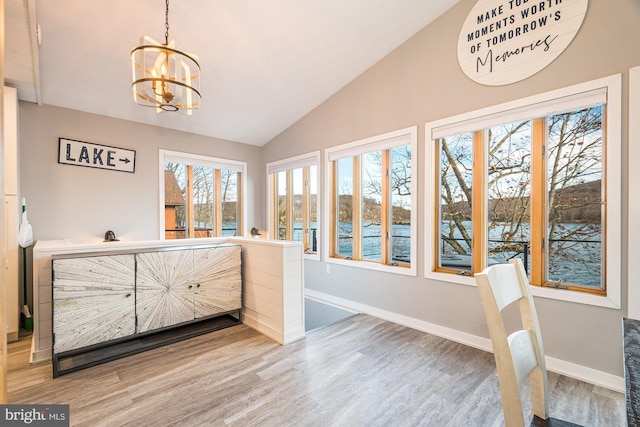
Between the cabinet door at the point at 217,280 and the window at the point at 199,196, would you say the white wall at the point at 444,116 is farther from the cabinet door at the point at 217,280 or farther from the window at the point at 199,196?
the cabinet door at the point at 217,280

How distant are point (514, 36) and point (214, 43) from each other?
280 centimetres

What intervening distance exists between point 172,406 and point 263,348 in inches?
35.7

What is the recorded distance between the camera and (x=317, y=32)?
9.93 feet

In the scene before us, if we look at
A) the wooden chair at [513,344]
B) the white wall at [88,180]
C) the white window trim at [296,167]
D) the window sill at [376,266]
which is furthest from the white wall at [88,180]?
the wooden chair at [513,344]

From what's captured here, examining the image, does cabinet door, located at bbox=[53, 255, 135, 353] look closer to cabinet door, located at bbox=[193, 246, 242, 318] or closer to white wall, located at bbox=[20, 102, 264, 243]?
cabinet door, located at bbox=[193, 246, 242, 318]

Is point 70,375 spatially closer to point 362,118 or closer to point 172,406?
point 172,406

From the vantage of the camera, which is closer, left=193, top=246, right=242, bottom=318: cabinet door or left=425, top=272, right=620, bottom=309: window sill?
left=425, top=272, right=620, bottom=309: window sill

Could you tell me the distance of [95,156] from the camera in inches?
142

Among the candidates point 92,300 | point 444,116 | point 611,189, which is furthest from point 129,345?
point 611,189

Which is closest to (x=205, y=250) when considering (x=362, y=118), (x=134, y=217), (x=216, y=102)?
(x=134, y=217)

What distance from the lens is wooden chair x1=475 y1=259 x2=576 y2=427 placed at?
35.1 inches

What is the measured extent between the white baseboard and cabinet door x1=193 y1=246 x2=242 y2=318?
4.60 feet

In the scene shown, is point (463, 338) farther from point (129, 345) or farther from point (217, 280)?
point (129, 345)

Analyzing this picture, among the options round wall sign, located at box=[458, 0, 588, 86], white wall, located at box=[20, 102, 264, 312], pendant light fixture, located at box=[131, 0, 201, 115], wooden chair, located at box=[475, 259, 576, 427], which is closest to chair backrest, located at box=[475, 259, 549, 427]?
wooden chair, located at box=[475, 259, 576, 427]
